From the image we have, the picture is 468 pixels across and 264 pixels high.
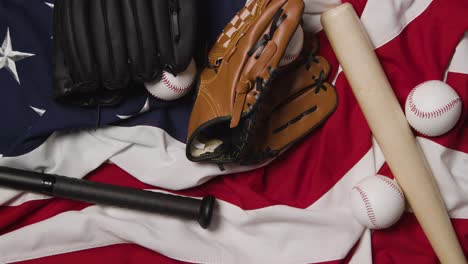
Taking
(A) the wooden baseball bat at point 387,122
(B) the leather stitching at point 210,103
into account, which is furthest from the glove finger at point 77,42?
(A) the wooden baseball bat at point 387,122

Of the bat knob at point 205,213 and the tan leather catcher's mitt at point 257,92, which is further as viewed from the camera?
the bat knob at point 205,213

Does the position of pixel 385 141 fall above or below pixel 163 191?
above

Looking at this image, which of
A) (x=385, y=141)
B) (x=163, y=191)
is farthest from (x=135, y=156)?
(x=385, y=141)

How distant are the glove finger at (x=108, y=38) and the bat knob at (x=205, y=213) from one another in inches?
12.6

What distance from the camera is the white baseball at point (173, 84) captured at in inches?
47.3

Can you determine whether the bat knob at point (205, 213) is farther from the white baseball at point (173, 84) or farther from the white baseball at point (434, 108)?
the white baseball at point (434, 108)

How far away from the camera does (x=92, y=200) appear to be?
1.22 m

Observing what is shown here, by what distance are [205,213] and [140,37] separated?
387mm

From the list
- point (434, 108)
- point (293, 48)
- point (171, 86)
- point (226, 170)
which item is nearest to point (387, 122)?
point (434, 108)

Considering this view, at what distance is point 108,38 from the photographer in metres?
1.15

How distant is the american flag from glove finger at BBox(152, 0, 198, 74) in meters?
0.16

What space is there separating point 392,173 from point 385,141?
0.07m

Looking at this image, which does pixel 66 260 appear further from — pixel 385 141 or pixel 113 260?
pixel 385 141

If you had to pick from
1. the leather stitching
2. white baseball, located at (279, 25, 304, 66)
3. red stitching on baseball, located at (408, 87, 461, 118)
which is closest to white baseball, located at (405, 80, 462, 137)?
red stitching on baseball, located at (408, 87, 461, 118)
